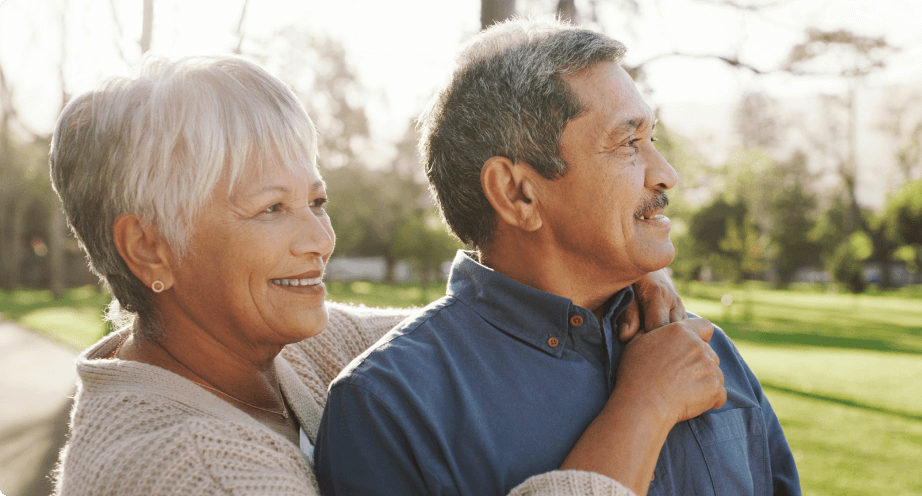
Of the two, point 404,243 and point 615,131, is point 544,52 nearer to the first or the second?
point 615,131

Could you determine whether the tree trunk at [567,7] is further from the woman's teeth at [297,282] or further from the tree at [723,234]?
the tree at [723,234]

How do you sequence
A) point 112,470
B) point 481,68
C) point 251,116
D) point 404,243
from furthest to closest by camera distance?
point 404,243, point 481,68, point 251,116, point 112,470

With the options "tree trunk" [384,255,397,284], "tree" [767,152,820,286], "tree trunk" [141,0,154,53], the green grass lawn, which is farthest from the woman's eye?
"tree" [767,152,820,286]

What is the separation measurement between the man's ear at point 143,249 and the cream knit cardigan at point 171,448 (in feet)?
0.83

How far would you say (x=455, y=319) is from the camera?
6.53 feet

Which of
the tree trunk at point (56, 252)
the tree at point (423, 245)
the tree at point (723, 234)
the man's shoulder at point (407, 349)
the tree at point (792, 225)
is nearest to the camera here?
the man's shoulder at point (407, 349)

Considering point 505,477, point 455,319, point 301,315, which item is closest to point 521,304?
point 455,319

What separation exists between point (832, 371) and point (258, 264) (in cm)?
1475

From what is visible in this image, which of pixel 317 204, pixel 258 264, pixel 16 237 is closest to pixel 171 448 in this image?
pixel 258 264

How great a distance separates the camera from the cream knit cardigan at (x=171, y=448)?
1.51 metres

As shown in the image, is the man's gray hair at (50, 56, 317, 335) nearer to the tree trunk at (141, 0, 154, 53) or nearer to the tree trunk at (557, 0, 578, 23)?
the tree trunk at (557, 0, 578, 23)

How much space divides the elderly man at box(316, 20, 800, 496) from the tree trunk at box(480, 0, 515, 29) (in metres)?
1.51

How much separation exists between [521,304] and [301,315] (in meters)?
0.64

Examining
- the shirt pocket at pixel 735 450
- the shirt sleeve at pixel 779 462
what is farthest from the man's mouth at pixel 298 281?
the shirt sleeve at pixel 779 462
